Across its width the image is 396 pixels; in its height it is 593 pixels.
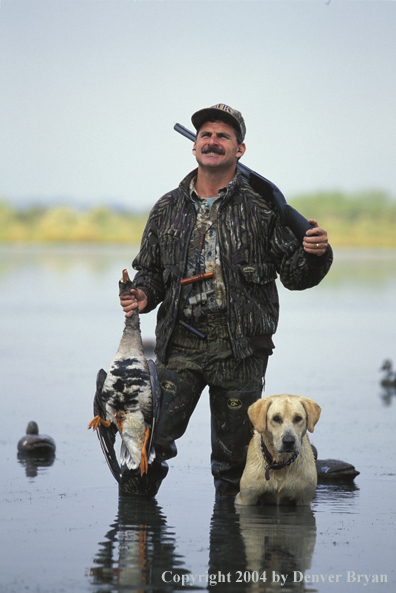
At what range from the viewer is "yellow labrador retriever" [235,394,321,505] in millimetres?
5660

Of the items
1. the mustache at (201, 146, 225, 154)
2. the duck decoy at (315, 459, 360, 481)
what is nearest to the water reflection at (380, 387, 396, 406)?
the duck decoy at (315, 459, 360, 481)

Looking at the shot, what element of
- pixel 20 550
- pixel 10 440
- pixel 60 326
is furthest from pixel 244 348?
pixel 60 326

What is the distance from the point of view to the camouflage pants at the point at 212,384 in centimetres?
590

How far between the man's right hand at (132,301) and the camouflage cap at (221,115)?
4.13 feet

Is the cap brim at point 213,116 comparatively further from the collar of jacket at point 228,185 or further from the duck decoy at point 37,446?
the duck decoy at point 37,446

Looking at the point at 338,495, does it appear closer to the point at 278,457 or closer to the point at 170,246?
the point at 278,457

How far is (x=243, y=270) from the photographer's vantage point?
5.88 m

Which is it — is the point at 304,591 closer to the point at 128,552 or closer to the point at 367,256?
the point at 128,552

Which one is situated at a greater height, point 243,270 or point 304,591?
point 243,270

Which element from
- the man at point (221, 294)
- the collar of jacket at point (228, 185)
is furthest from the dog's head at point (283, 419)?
the collar of jacket at point (228, 185)

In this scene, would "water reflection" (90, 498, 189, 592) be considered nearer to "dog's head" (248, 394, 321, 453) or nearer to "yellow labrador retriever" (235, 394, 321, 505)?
"yellow labrador retriever" (235, 394, 321, 505)

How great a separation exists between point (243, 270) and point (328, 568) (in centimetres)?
213

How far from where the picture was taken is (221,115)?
19.8ft

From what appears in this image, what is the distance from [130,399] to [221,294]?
923 mm
